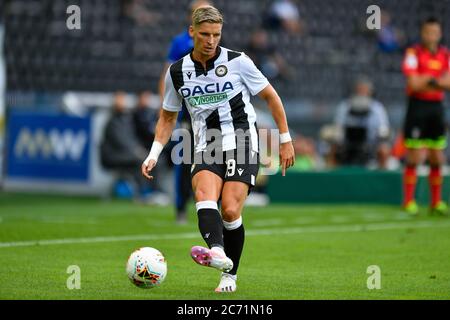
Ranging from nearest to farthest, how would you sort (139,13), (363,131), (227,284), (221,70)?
(227,284) < (221,70) < (363,131) < (139,13)

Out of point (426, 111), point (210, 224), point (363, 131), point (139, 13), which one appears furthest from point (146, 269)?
point (139, 13)

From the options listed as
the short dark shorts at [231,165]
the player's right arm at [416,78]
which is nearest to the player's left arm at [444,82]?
the player's right arm at [416,78]

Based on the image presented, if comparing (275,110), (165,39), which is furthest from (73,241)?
(165,39)

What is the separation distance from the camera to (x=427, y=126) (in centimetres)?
1405

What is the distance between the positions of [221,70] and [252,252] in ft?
9.57

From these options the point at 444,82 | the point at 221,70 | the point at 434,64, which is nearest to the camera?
the point at 221,70

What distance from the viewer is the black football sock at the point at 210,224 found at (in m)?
6.86

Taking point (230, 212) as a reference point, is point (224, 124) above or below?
above

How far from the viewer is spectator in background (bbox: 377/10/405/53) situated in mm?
25406

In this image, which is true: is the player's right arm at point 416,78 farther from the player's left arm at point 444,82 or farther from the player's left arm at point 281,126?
the player's left arm at point 281,126

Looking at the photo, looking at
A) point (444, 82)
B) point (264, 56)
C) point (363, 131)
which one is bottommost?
point (363, 131)

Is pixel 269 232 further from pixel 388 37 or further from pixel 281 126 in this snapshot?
pixel 388 37
